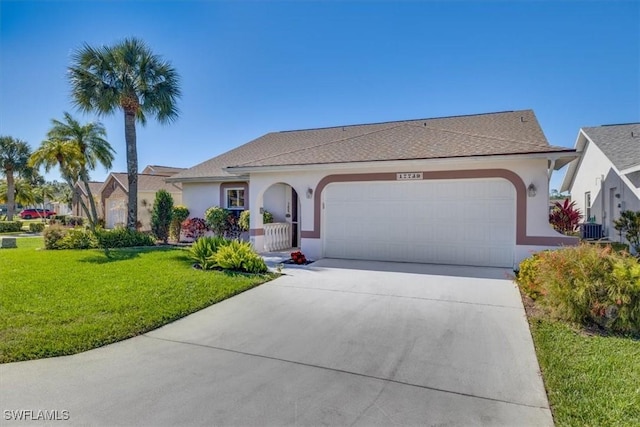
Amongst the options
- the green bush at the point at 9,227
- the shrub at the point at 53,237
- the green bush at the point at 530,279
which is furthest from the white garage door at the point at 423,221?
the green bush at the point at 9,227

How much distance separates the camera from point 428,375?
402 centimetres

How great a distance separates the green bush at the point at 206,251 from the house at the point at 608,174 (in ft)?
42.6

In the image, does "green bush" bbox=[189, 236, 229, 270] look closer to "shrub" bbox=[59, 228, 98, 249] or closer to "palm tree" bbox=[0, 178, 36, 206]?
"shrub" bbox=[59, 228, 98, 249]

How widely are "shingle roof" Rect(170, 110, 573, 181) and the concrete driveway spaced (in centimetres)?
497

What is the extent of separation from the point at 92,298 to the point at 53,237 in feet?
33.4

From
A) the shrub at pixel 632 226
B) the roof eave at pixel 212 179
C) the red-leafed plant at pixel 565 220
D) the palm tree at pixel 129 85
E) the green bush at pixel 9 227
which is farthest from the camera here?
the green bush at pixel 9 227

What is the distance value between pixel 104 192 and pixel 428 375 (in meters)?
32.1

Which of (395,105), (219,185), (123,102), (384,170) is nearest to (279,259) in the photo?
(384,170)

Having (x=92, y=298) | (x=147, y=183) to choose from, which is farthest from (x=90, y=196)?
(x=92, y=298)

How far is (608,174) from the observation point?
14.1 m

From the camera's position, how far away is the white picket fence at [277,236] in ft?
45.4

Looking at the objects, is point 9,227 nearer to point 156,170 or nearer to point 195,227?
point 156,170

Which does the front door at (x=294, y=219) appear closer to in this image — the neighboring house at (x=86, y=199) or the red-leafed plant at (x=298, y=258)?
the red-leafed plant at (x=298, y=258)

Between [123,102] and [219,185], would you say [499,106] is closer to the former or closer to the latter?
[219,185]
